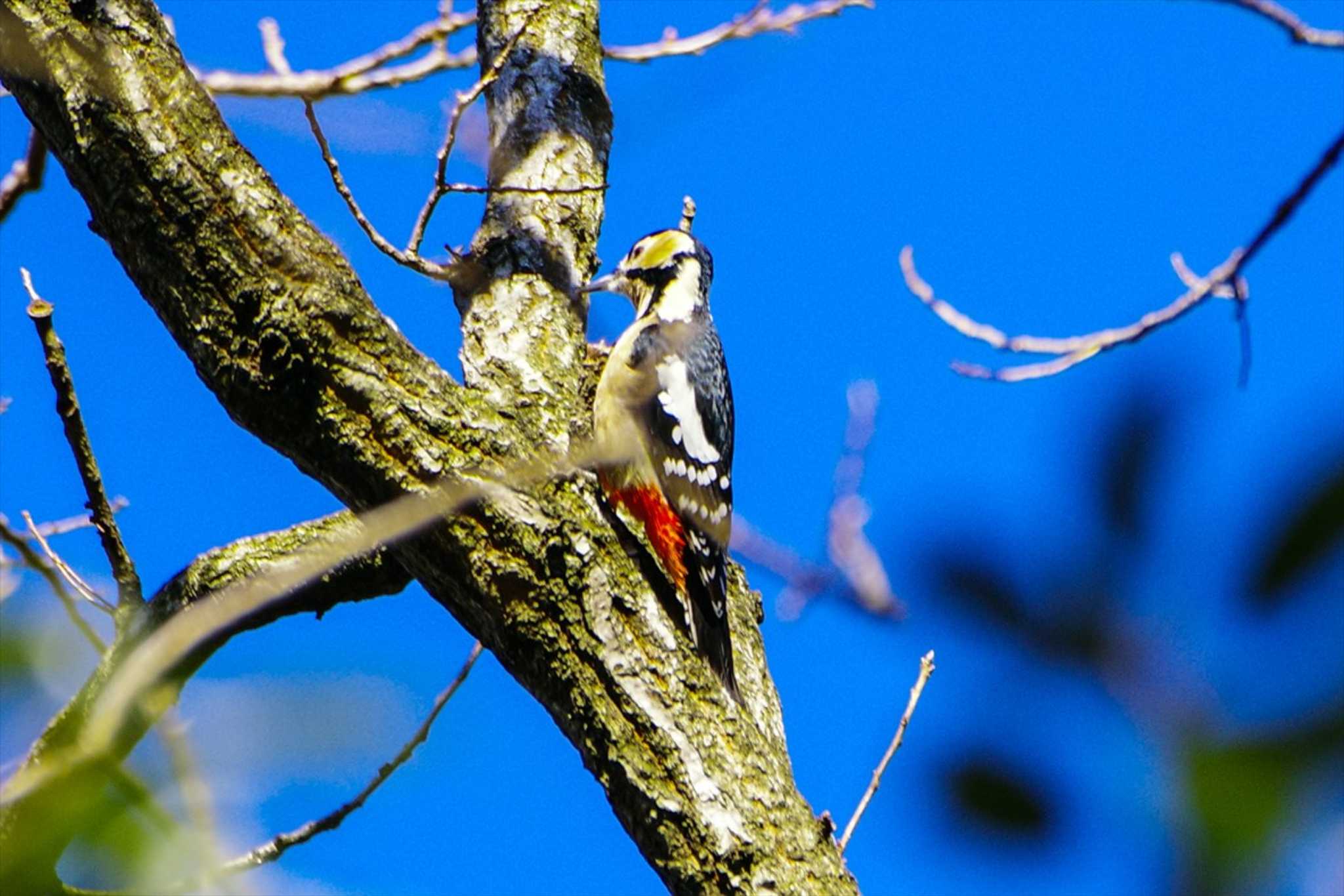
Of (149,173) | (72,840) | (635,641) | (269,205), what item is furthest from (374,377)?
(72,840)

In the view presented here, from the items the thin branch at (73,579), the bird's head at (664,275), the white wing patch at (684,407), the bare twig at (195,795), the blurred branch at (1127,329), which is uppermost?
the bird's head at (664,275)

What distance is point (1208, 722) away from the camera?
0.50 m

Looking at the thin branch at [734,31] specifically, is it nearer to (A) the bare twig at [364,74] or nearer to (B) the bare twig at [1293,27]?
(A) the bare twig at [364,74]

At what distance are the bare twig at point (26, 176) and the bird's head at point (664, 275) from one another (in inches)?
88.4

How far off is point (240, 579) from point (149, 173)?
2.94 feet

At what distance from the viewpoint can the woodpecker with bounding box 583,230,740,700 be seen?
2.97 metres

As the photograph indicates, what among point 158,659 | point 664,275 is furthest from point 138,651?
→ point 664,275

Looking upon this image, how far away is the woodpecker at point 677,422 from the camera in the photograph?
2967 mm

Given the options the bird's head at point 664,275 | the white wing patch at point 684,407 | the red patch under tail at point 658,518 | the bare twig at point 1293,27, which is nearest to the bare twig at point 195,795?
the bare twig at point 1293,27

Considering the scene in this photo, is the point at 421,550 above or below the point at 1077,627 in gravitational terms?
above

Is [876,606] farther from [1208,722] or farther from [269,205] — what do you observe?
[269,205]

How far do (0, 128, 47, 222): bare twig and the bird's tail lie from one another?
1.81m

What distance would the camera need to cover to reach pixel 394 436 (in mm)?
2383

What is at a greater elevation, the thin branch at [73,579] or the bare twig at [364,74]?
the bare twig at [364,74]
